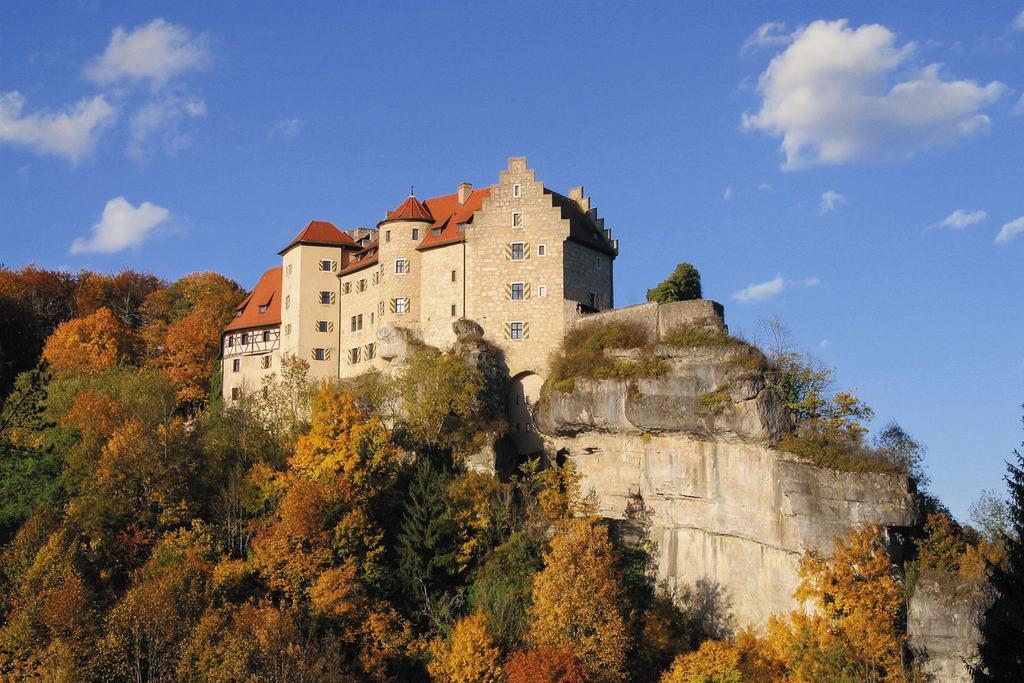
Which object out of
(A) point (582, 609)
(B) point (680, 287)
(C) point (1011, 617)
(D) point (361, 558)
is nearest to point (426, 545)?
(D) point (361, 558)

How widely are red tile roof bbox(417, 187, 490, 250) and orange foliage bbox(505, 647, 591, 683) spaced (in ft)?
71.0

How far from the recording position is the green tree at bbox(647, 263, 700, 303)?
62281 millimetres

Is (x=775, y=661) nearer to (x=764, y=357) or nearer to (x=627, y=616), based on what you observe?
(x=627, y=616)

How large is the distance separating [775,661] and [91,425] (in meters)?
31.6

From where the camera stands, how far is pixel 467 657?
1933 inches

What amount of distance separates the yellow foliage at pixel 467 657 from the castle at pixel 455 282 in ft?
44.5

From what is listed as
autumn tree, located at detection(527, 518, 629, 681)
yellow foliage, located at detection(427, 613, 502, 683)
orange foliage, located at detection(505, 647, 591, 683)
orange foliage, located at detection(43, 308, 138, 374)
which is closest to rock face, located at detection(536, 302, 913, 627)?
autumn tree, located at detection(527, 518, 629, 681)

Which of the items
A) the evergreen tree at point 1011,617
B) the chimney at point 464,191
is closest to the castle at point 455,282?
the chimney at point 464,191

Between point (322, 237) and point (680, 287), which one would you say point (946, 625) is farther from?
point (322, 237)

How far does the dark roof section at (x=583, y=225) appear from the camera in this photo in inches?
2457

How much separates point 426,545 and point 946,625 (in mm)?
20950

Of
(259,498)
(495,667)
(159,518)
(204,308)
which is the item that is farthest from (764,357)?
(204,308)

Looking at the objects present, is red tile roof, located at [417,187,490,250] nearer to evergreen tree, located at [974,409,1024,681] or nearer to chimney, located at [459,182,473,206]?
chimney, located at [459,182,473,206]

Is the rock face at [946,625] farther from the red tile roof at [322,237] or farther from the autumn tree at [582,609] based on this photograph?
the red tile roof at [322,237]
